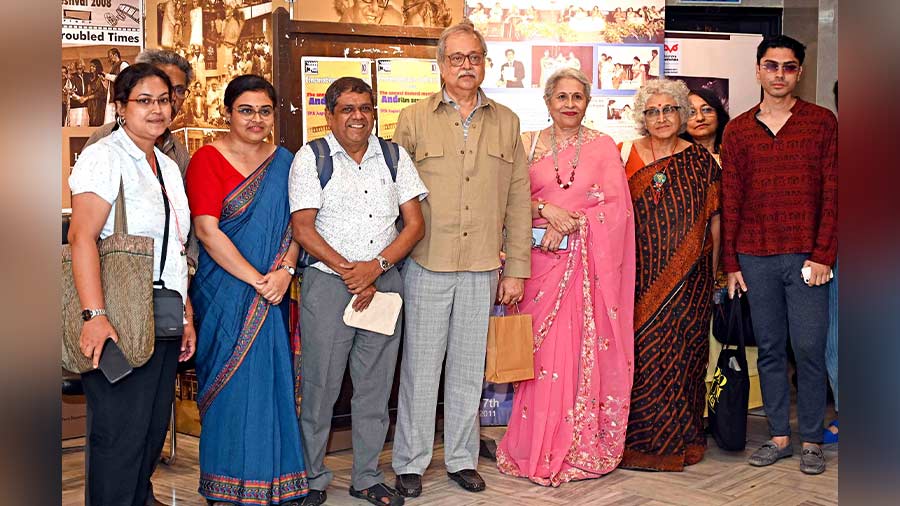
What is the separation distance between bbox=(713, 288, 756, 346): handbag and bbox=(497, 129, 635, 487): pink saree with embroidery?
2.12ft

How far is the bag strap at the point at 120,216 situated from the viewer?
2.66 metres

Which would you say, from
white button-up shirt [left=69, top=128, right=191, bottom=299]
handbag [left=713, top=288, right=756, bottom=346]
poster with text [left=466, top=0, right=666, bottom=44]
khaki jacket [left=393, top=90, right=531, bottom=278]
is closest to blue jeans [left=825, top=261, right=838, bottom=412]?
handbag [left=713, top=288, right=756, bottom=346]

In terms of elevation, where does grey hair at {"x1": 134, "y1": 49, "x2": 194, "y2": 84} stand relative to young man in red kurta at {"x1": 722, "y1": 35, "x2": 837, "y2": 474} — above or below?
above

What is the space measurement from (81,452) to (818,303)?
3539 mm

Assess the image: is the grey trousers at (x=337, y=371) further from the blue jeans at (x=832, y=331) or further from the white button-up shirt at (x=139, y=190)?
the blue jeans at (x=832, y=331)

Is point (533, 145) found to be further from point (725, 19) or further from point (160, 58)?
point (725, 19)

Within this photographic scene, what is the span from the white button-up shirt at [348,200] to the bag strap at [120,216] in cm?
71

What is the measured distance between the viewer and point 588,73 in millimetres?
5012

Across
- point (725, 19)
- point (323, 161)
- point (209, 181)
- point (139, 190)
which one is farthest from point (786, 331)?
point (725, 19)

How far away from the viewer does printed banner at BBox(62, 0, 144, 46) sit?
4.36 meters

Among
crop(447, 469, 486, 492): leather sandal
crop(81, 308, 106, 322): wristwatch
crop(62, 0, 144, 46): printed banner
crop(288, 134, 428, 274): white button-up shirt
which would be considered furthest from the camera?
crop(62, 0, 144, 46): printed banner

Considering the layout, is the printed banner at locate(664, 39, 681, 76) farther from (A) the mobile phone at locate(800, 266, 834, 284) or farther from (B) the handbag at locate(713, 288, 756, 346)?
(A) the mobile phone at locate(800, 266, 834, 284)

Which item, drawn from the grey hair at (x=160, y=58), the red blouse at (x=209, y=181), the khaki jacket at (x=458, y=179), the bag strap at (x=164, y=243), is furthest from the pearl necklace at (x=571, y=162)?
the bag strap at (x=164, y=243)
